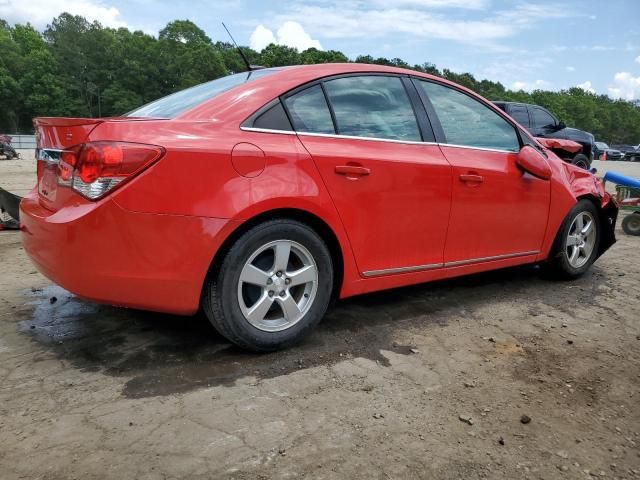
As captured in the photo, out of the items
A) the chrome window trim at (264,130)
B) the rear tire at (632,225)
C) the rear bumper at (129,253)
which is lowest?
the rear tire at (632,225)

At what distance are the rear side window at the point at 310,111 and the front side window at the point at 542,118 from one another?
39.0ft

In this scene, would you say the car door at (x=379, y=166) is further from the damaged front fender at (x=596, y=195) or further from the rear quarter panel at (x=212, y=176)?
the damaged front fender at (x=596, y=195)

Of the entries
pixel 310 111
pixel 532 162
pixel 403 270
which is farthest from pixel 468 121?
pixel 310 111

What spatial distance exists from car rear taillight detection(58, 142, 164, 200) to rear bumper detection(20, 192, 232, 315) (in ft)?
0.27

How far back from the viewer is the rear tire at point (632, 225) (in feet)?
23.3

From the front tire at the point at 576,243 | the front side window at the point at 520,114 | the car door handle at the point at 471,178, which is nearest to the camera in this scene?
the car door handle at the point at 471,178

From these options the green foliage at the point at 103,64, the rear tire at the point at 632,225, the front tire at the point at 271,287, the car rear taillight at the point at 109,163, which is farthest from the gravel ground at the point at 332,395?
the green foliage at the point at 103,64

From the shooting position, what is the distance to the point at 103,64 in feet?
246

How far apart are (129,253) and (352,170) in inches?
50.1

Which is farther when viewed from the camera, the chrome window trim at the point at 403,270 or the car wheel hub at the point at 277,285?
the chrome window trim at the point at 403,270

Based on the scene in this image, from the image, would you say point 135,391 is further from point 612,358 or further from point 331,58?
point 331,58

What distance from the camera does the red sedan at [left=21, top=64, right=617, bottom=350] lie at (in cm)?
246

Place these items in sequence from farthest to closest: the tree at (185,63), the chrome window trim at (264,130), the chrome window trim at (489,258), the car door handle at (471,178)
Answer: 1. the tree at (185,63)
2. the chrome window trim at (489,258)
3. the car door handle at (471,178)
4. the chrome window trim at (264,130)

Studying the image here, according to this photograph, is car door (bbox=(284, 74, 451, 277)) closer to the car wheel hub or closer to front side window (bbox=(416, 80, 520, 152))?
front side window (bbox=(416, 80, 520, 152))
